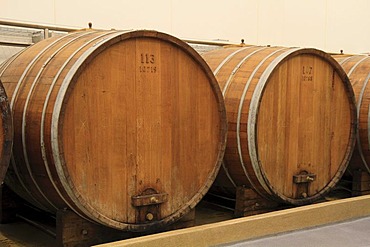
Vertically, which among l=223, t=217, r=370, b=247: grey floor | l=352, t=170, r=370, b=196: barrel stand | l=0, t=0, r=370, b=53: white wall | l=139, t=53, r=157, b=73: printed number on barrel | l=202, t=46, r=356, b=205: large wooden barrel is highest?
l=0, t=0, r=370, b=53: white wall

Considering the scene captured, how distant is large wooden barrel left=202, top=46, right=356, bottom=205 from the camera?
291 cm

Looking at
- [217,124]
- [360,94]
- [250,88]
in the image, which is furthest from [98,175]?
[360,94]

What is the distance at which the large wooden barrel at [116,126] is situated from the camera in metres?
2.21

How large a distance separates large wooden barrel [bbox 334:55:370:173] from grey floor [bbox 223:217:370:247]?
58cm

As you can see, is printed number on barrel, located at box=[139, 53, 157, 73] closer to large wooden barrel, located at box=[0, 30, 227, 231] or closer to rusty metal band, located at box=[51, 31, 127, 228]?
large wooden barrel, located at box=[0, 30, 227, 231]

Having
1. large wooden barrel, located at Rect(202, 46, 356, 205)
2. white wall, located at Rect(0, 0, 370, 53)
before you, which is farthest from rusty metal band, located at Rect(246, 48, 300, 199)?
white wall, located at Rect(0, 0, 370, 53)

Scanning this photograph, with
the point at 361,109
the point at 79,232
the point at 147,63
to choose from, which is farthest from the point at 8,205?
the point at 361,109

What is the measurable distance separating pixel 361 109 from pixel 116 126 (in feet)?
6.51

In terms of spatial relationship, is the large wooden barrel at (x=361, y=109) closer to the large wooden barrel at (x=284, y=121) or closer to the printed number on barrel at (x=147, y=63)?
the large wooden barrel at (x=284, y=121)

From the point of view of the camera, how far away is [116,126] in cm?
236

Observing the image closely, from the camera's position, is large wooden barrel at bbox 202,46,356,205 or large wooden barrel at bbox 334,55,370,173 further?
large wooden barrel at bbox 334,55,370,173

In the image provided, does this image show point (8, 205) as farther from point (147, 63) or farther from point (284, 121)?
point (284, 121)

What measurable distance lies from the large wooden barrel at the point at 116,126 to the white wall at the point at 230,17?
3.98 feet

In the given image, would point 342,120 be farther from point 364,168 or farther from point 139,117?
point 139,117
